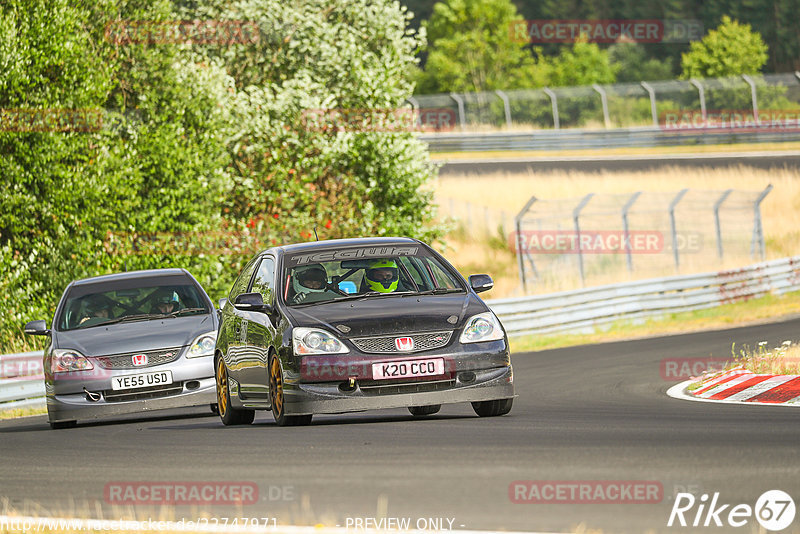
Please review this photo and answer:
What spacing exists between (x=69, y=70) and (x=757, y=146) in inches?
1215

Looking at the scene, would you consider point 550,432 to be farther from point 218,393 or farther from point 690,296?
point 690,296

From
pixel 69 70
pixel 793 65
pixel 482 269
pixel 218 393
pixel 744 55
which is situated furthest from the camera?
pixel 793 65

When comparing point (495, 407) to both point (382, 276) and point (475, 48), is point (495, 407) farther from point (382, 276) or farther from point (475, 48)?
point (475, 48)

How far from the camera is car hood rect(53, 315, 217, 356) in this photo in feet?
45.7

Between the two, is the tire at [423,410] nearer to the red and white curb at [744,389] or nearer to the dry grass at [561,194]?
the red and white curb at [744,389]

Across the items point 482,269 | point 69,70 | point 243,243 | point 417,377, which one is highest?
point 69,70

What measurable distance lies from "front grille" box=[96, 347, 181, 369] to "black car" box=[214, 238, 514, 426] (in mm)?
1659

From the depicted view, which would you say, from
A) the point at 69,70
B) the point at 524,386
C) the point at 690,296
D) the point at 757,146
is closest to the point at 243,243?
the point at 69,70

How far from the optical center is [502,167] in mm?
50531

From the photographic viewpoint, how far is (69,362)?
45.9 ft

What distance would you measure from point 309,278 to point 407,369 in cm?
149

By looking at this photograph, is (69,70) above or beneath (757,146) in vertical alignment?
above

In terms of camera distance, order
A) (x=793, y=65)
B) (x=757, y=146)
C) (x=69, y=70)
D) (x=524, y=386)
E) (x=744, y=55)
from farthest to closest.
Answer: (x=793, y=65), (x=744, y=55), (x=757, y=146), (x=69, y=70), (x=524, y=386)

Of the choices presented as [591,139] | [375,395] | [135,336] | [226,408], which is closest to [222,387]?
[226,408]
